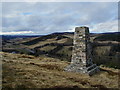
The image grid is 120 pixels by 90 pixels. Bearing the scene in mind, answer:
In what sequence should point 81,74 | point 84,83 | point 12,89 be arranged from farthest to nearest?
1. point 81,74
2. point 84,83
3. point 12,89

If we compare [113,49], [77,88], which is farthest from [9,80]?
[113,49]

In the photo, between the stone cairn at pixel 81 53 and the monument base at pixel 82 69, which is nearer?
the monument base at pixel 82 69

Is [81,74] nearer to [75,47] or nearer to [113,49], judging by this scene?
[75,47]

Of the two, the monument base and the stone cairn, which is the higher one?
the stone cairn

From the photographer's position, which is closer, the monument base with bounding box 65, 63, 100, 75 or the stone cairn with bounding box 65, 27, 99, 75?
the monument base with bounding box 65, 63, 100, 75

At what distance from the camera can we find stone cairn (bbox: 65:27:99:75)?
23.9 m

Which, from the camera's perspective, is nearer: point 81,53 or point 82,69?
point 82,69

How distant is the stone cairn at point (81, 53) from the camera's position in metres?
23.9

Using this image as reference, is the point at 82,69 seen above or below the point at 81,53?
below

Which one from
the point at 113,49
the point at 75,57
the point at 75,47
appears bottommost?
the point at 113,49

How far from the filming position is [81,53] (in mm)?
24109

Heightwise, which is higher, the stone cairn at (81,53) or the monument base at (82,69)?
the stone cairn at (81,53)

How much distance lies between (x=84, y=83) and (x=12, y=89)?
833 centimetres

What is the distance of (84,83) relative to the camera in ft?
60.9
